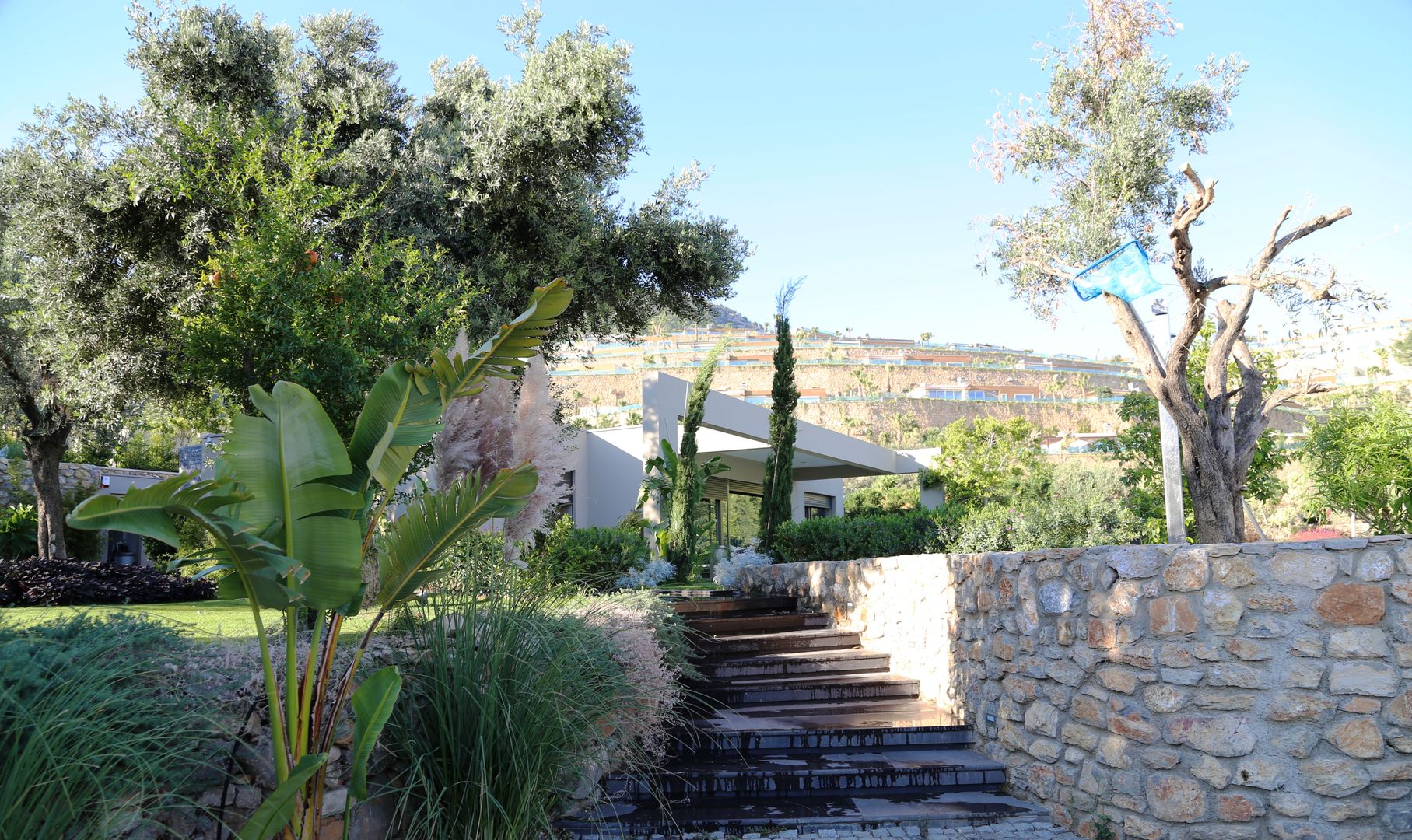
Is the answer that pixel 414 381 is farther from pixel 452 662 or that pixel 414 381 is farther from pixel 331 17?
pixel 331 17

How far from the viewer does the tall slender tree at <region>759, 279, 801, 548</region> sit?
529 inches

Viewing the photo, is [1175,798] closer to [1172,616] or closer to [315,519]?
[1172,616]

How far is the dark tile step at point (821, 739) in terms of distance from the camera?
6.35m

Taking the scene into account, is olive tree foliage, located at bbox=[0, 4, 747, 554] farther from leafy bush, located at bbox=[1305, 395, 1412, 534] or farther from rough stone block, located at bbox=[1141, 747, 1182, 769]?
leafy bush, located at bbox=[1305, 395, 1412, 534]

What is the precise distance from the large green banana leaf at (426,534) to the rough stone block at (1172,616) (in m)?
3.67

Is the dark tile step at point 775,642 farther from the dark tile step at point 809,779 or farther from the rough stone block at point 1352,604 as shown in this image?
the rough stone block at point 1352,604

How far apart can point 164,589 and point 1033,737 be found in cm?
854

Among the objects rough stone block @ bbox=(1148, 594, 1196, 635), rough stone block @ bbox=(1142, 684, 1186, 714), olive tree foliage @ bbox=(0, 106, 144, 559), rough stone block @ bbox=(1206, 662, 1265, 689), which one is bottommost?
rough stone block @ bbox=(1142, 684, 1186, 714)

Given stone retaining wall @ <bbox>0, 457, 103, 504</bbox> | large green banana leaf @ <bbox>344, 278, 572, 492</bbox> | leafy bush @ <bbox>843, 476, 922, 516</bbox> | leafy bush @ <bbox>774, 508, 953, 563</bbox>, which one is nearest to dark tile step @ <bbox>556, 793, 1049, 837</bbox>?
large green banana leaf @ <bbox>344, 278, 572, 492</bbox>

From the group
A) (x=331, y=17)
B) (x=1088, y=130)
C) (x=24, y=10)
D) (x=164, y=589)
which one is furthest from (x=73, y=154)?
(x=1088, y=130)

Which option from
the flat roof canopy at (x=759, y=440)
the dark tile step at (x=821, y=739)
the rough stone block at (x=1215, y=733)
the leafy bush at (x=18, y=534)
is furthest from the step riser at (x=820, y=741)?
the leafy bush at (x=18, y=534)

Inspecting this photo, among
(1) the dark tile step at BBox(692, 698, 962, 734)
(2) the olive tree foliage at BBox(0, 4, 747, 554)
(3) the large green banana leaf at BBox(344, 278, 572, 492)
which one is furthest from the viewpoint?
(2) the olive tree foliage at BBox(0, 4, 747, 554)

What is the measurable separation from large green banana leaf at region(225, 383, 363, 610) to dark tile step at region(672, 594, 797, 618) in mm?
6481

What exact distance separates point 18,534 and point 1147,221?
20117 mm
